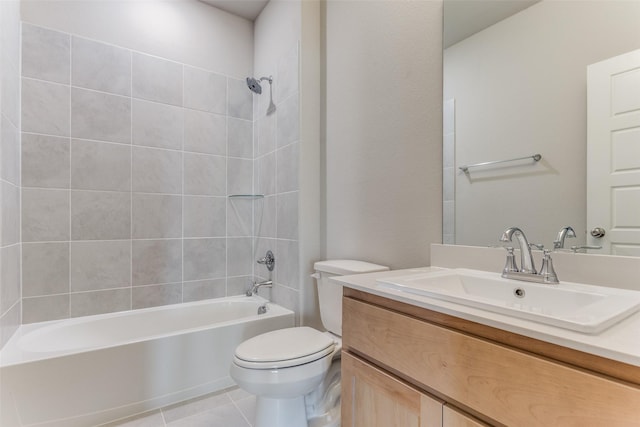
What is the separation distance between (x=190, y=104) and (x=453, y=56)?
1.88m

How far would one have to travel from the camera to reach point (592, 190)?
0.96 metres

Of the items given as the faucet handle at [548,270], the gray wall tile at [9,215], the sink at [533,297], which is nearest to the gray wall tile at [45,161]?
the gray wall tile at [9,215]

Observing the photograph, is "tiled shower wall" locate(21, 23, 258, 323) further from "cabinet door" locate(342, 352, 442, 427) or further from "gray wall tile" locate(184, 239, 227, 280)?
"cabinet door" locate(342, 352, 442, 427)

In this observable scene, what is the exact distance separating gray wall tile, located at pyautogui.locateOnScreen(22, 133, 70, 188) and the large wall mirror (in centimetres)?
222

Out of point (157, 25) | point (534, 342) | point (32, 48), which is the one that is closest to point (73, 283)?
point (32, 48)

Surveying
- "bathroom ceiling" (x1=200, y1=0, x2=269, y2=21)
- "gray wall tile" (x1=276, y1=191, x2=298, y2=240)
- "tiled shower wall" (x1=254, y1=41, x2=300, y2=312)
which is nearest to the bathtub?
"tiled shower wall" (x1=254, y1=41, x2=300, y2=312)

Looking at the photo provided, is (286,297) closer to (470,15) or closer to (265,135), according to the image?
(265,135)

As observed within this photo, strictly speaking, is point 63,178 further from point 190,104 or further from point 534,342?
point 534,342

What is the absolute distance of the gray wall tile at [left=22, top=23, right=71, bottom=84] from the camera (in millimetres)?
1838

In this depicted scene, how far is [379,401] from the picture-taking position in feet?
3.08

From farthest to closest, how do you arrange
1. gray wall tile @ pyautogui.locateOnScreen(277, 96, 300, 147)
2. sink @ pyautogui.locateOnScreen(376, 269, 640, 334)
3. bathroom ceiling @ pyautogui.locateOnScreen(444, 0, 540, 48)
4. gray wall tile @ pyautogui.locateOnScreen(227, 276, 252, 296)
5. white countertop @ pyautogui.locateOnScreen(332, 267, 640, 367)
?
gray wall tile @ pyautogui.locateOnScreen(227, 276, 252, 296), gray wall tile @ pyautogui.locateOnScreen(277, 96, 300, 147), bathroom ceiling @ pyautogui.locateOnScreen(444, 0, 540, 48), sink @ pyautogui.locateOnScreen(376, 269, 640, 334), white countertop @ pyautogui.locateOnScreen(332, 267, 640, 367)

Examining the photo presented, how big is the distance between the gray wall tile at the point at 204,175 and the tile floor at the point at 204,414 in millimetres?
1403

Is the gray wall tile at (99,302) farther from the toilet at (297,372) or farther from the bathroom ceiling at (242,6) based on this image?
the bathroom ceiling at (242,6)

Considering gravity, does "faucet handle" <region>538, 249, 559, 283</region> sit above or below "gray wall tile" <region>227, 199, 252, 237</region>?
below
